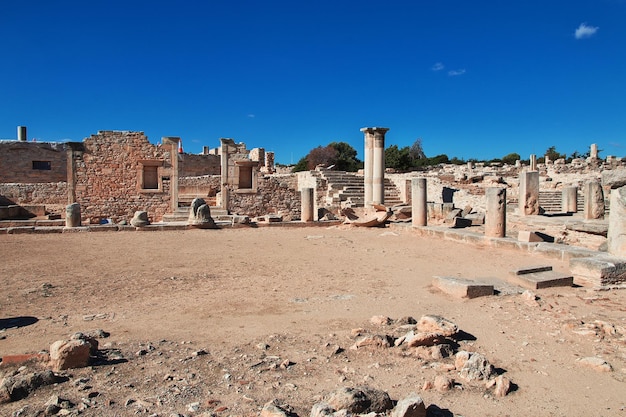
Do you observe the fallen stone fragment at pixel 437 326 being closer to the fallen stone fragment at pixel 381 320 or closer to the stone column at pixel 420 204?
the fallen stone fragment at pixel 381 320

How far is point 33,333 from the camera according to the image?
4219mm

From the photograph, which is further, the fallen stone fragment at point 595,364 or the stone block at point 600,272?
the stone block at point 600,272

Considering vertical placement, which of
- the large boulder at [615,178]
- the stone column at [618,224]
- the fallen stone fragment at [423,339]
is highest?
the large boulder at [615,178]

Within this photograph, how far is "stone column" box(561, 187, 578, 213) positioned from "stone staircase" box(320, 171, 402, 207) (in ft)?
28.3

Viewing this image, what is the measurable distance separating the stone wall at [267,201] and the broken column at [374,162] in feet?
13.8

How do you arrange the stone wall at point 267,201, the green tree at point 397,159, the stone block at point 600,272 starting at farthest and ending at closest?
1. the green tree at point 397,159
2. the stone wall at point 267,201
3. the stone block at point 600,272

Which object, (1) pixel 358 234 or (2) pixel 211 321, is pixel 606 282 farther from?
(1) pixel 358 234

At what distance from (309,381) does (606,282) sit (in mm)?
5101

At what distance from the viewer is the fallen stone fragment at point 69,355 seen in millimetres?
3244

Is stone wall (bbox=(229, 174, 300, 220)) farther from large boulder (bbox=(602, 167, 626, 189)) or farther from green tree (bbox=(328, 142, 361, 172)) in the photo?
green tree (bbox=(328, 142, 361, 172))

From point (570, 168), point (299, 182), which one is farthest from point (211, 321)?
point (570, 168)

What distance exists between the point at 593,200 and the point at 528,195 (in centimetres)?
171

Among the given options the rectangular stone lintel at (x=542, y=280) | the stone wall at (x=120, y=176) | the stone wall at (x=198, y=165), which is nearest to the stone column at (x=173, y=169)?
the stone wall at (x=120, y=176)

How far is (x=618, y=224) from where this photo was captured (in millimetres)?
6855
